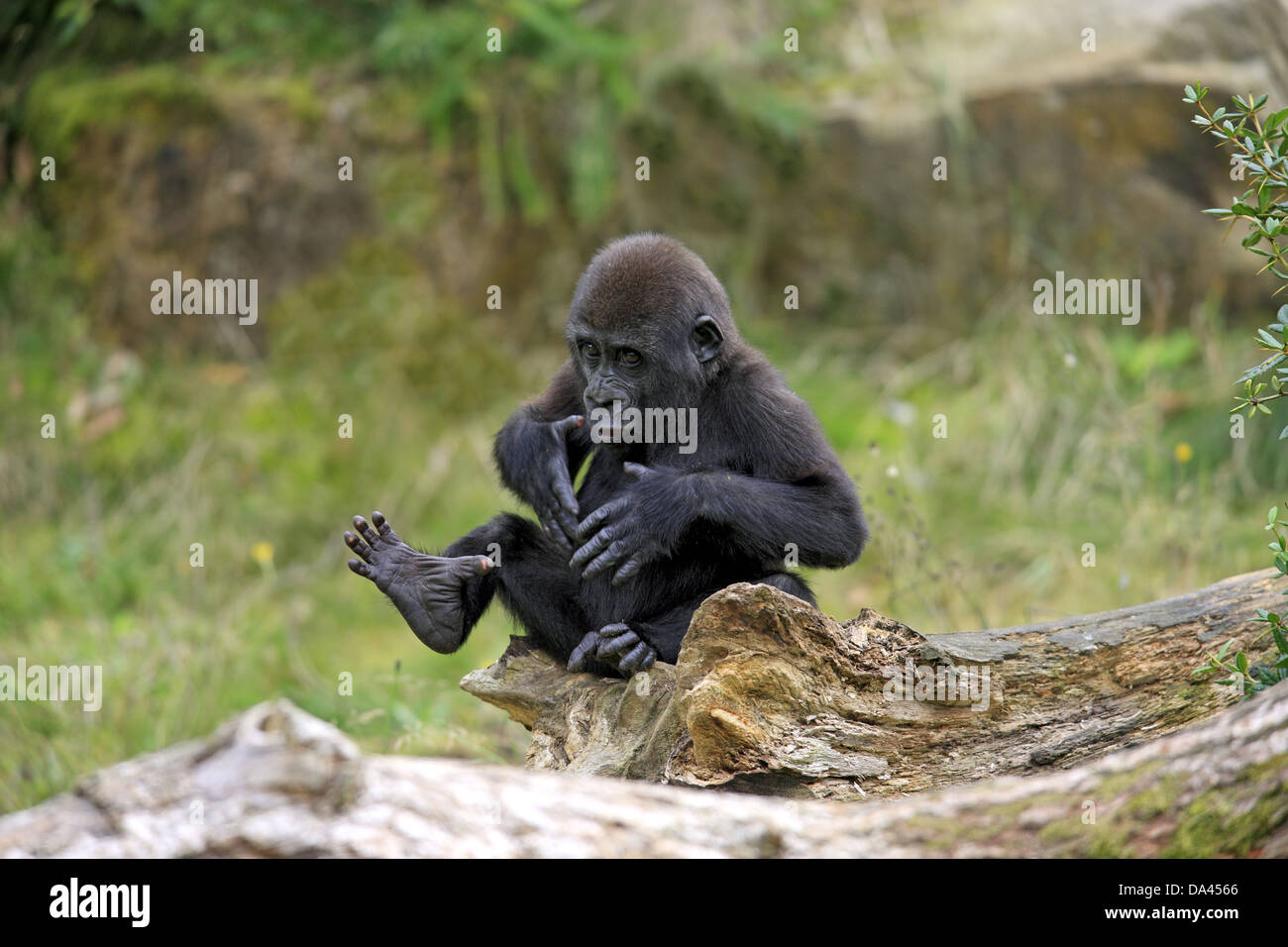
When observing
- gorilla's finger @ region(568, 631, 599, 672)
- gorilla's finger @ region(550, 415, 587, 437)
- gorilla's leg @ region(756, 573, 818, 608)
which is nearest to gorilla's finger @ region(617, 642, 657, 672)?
gorilla's finger @ region(568, 631, 599, 672)

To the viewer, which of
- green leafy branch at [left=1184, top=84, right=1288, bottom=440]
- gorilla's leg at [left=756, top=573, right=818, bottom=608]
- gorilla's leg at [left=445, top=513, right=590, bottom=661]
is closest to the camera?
green leafy branch at [left=1184, top=84, right=1288, bottom=440]

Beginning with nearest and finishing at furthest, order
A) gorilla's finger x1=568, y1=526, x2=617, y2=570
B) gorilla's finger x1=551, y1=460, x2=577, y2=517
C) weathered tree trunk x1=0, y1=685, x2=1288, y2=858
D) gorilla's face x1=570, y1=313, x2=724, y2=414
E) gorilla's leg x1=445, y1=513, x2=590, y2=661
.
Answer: weathered tree trunk x1=0, y1=685, x2=1288, y2=858, gorilla's finger x1=568, y1=526, x2=617, y2=570, gorilla's face x1=570, y1=313, x2=724, y2=414, gorilla's finger x1=551, y1=460, x2=577, y2=517, gorilla's leg x1=445, y1=513, x2=590, y2=661

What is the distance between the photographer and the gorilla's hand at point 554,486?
5.84 metres

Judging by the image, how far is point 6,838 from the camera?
2850 mm

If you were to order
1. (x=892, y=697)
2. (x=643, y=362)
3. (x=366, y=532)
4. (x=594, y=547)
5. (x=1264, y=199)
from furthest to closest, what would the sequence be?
(x=366, y=532), (x=643, y=362), (x=594, y=547), (x=892, y=697), (x=1264, y=199)

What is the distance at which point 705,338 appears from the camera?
591 cm

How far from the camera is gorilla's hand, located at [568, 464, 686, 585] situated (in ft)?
17.9

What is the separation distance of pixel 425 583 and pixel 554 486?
2.57ft

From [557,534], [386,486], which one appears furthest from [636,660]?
[386,486]

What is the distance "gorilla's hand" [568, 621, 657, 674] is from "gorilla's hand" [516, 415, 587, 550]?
1.75ft

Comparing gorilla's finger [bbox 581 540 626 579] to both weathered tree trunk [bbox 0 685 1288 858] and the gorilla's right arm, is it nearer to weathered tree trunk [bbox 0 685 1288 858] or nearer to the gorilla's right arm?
the gorilla's right arm

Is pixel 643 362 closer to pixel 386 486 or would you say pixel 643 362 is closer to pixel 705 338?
pixel 705 338

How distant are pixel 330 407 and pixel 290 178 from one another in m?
2.44

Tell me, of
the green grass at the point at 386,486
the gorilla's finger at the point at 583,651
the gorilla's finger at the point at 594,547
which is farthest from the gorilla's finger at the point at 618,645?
the green grass at the point at 386,486
